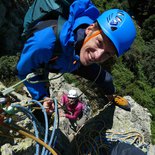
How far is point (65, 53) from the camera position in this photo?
3.20 m

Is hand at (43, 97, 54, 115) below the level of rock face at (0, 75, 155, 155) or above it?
above

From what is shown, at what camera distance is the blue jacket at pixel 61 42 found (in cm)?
300

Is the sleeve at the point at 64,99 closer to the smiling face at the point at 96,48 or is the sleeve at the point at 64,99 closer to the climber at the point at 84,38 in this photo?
the climber at the point at 84,38

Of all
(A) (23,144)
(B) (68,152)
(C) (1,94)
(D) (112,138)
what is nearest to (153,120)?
(D) (112,138)

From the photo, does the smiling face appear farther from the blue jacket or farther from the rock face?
the rock face

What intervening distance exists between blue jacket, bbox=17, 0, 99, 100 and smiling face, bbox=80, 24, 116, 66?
0.45ft

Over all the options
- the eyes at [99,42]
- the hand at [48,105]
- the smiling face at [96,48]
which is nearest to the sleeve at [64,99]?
the hand at [48,105]

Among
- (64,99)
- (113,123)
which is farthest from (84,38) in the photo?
(64,99)

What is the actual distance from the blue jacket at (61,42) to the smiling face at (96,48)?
137 millimetres

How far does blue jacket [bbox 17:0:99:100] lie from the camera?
9.84 ft

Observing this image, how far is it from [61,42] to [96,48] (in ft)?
1.19

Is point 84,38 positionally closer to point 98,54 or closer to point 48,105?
point 98,54

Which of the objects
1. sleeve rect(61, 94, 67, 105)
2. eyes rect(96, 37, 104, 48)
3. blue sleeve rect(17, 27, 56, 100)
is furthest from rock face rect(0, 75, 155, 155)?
eyes rect(96, 37, 104, 48)

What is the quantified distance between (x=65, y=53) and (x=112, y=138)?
208 cm
